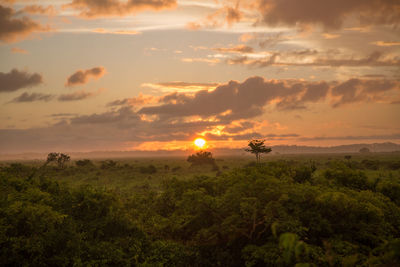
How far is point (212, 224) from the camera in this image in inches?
970

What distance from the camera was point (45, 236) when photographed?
64.1 feet

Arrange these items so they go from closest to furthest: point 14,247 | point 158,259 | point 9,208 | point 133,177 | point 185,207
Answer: point 14,247 → point 9,208 → point 158,259 → point 185,207 → point 133,177

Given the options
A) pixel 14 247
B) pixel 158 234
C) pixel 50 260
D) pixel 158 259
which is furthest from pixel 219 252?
pixel 14 247

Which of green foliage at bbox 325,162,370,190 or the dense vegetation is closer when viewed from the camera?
the dense vegetation

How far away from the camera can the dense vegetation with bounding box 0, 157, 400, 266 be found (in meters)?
18.9

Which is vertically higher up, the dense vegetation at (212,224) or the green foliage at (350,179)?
the green foliage at (350,179)

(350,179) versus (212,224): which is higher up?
(350,179)

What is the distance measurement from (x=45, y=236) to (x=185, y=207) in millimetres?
9739

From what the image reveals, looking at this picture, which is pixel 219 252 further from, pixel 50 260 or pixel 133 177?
pixel 133 177

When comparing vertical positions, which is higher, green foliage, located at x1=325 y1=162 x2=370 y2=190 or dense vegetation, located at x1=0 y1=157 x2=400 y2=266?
green foliage, located at x1=325 y1=162 x2=370 y2=190

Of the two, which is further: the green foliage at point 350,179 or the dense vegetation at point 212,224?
the green foliage at point 350,179

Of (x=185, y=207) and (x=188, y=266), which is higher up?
(x=185, y=207)

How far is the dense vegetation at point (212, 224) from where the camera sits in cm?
1891

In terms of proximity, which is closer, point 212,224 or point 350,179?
point 212,224
